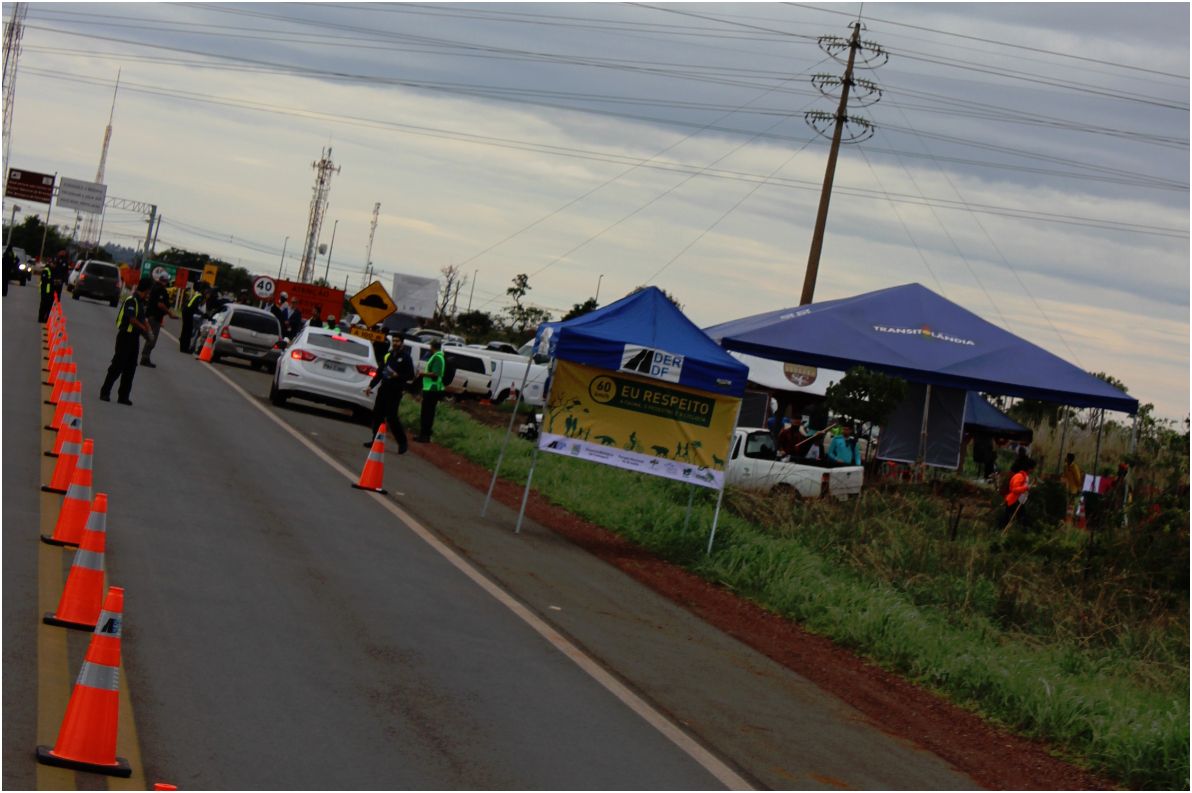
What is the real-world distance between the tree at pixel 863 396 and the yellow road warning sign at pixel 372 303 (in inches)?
447

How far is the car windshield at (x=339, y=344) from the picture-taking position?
1092 inches

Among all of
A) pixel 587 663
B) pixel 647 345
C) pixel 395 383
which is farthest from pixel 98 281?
pixel 587 663

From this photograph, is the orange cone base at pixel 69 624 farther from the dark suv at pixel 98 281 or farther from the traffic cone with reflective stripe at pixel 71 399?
the dark suv at pixel 98 281

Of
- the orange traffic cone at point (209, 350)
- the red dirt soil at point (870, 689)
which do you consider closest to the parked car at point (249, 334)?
the orange traffic cone at point (209, 350)

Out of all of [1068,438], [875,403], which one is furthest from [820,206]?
[875,403]

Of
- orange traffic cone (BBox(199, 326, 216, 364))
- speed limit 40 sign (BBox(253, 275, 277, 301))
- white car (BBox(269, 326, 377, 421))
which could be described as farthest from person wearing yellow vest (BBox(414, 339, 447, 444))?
speed limit 40 sign (BBox(253, 275, 277, 301))

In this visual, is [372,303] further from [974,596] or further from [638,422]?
[974,596]

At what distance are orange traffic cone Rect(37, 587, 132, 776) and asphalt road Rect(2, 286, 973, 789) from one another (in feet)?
0.39

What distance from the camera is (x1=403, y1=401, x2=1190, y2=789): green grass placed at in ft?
34.7

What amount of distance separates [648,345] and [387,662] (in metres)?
7.78

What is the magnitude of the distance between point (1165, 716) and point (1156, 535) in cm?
776

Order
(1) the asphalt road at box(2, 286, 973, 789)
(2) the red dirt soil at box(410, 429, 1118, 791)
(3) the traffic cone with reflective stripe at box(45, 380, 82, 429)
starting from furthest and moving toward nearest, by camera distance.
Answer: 1. (3) the traffic cone with reflective stripe at box(45, 380, 82, 429)
2. (2) the red dirt soil at box(410, 429, 1118, 791)
3. (1) the asphalt road at box(2, 286, 973, 789)

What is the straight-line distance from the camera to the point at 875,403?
87.8 ft

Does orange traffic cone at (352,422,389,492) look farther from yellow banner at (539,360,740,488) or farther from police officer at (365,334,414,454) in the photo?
police officer at (365,334,414,454)
